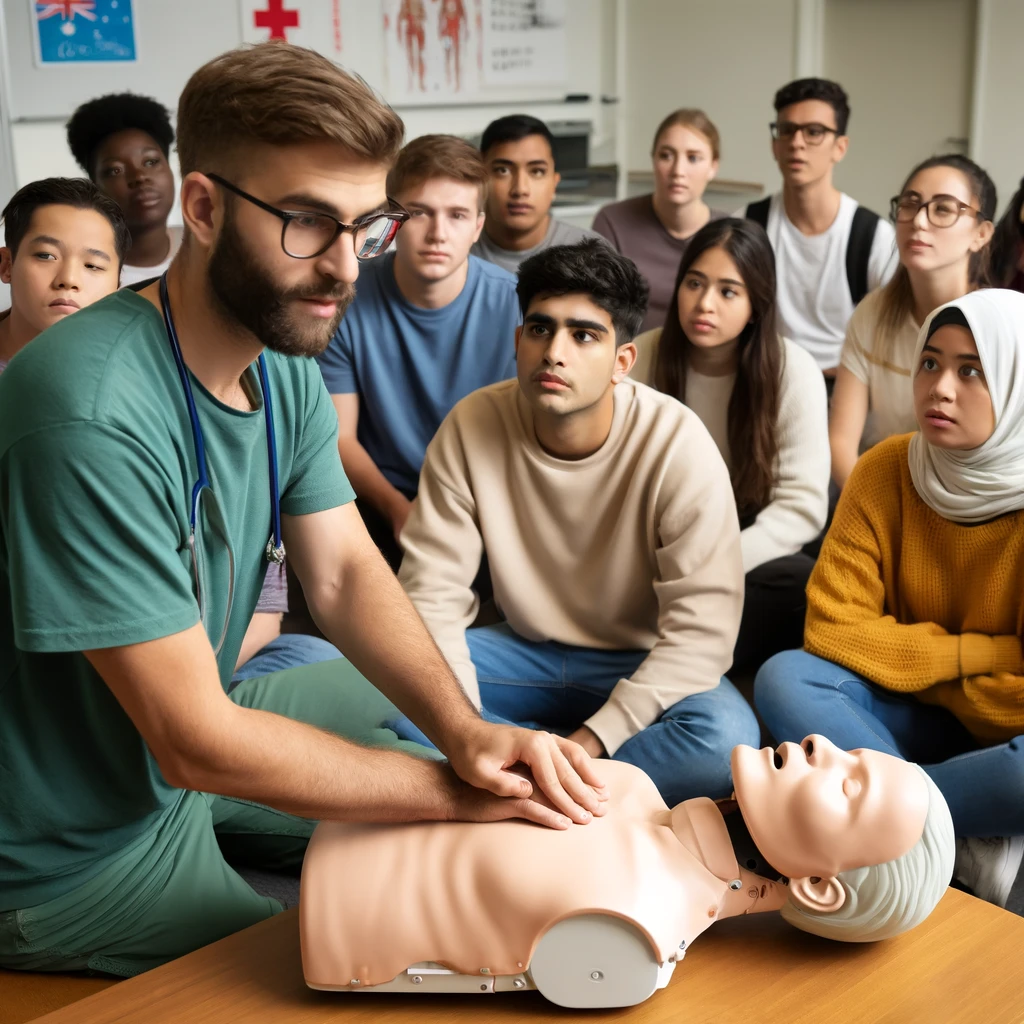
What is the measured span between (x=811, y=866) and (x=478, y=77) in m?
4.21

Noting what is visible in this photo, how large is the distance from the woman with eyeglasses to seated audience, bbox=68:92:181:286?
5.37 ft

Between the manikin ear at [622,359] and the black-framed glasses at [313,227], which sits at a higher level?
the black-framed glasses at [313,227]

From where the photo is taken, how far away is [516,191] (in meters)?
3.29

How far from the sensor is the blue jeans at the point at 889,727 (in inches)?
70.0

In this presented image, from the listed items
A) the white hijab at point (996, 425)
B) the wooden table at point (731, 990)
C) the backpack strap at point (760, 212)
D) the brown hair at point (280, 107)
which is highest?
the brown hair at point (280, 107)

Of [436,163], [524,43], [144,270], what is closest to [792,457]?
[436,163]

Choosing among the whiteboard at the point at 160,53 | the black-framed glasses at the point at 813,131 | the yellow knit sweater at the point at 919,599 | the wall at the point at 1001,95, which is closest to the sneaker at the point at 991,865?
the yellow knit sweater at the point at 919,599

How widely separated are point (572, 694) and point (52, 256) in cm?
122

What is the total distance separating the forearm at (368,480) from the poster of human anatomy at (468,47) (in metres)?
2.30

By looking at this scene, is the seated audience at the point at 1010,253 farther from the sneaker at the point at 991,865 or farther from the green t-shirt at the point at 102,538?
the green t-shirt at the point at 102,538

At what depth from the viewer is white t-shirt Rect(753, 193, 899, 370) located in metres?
3.46

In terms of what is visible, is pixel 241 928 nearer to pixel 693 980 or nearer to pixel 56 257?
pixel 693 980

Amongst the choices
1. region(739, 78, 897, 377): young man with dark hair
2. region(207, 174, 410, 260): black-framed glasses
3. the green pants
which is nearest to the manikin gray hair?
the green pants

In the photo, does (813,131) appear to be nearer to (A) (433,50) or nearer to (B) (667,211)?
(B) (667,211)
